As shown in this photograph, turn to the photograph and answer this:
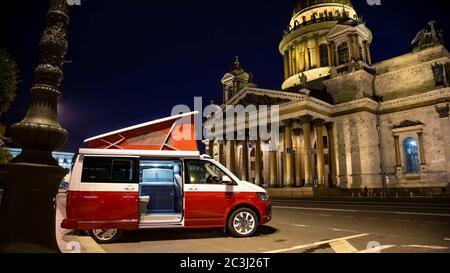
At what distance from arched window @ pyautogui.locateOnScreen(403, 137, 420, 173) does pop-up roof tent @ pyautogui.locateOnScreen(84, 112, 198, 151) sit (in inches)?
1366

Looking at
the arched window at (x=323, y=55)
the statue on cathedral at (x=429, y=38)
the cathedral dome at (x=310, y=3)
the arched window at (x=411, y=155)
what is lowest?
the arched window at (x=411, y=155)

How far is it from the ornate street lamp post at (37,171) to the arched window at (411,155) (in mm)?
38486

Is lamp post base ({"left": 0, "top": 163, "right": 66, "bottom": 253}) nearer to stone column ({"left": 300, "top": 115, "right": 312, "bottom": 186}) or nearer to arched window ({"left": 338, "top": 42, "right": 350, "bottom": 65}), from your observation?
stone column ({"left": 300, "top": 115, "right": 312, "bottom": 186})

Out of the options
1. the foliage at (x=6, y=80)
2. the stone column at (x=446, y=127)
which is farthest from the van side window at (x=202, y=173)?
the stone column at (x=446, y=127)

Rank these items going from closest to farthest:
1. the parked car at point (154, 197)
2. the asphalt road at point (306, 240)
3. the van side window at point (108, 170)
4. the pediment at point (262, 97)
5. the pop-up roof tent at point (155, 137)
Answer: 1. the asphalt road at point (306, 240)
2. the parked car at point (154, 197)
3. the van side window at point (108, 170)
4. the pop-up roof tent at point (155, 137)
5. the pediment at point (262, 97)

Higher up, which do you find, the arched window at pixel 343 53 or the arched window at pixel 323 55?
the arched window at pixel 323 55

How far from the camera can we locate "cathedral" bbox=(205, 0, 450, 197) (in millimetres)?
33656

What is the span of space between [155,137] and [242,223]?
3272 millimetres

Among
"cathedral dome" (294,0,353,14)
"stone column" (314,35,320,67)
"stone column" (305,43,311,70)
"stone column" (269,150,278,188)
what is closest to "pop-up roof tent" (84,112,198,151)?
"stone column" (269,150,278,188)

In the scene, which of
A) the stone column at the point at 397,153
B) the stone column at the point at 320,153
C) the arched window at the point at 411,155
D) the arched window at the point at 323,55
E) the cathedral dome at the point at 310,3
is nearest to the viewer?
the arched window at the point at 411,155

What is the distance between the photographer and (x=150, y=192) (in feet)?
29.7

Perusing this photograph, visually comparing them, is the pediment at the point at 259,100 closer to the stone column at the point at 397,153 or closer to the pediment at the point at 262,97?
the pediment at the point at 262,97

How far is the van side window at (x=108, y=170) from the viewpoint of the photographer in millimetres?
7578
